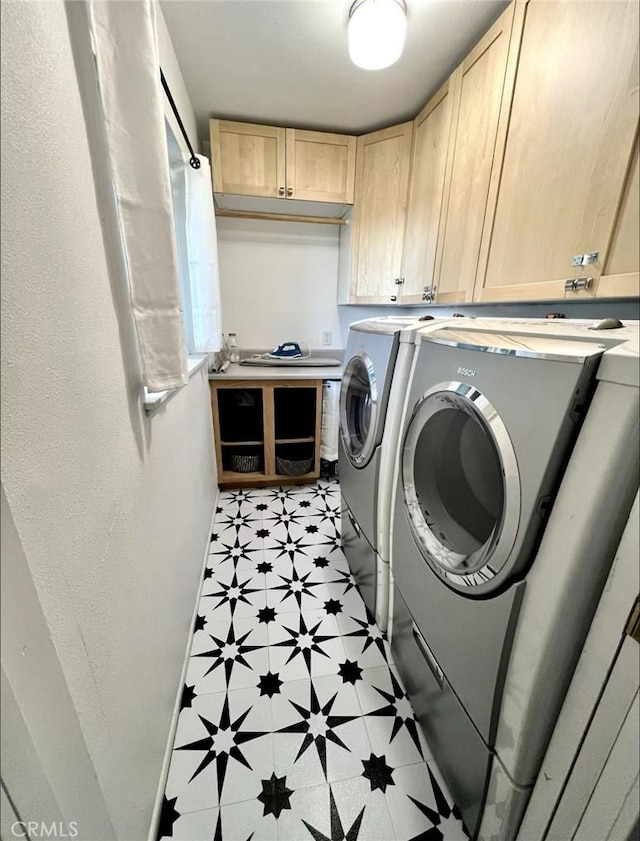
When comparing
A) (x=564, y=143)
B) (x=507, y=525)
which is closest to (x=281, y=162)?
(x=564, y=143)

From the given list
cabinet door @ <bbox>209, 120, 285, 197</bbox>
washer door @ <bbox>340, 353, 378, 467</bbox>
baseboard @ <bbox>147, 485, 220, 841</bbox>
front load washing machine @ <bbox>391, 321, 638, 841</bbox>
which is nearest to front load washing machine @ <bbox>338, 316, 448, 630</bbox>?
washer door @ <bbox>340, 353, 378, 467</bbox>

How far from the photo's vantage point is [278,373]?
2211mm

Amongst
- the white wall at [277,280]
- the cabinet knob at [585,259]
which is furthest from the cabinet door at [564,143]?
the white wall at [277,280]

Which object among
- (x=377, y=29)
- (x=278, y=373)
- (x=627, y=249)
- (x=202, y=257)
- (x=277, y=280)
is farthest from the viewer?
(x=277, y=280)

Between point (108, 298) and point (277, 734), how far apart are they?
4.24ft

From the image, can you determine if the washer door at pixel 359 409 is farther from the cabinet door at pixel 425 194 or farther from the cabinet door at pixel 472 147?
the cabinet door at pixel 425 194

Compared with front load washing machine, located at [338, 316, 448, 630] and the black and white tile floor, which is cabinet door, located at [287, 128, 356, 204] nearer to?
front load washing machine, located at [338, 316, 448, 630]

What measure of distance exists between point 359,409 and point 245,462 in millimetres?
1214

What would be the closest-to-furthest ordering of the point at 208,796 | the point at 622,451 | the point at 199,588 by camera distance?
the point at 622,451, the point at 208,796, the point at 199,588

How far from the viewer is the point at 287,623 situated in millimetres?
1382

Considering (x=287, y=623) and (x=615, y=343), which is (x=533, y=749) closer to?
(x=615, y=343)

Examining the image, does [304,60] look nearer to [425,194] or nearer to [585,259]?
[425,194]

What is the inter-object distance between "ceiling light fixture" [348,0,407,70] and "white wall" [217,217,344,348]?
134 centimetres

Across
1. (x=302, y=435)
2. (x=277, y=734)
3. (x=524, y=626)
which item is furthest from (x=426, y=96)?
(x=277, y=734)
